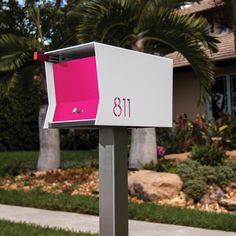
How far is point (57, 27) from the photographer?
12258 mm

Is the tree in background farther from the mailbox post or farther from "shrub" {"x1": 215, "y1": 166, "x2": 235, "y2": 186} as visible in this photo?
the mailbox post

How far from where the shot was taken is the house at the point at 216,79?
54.1 feet

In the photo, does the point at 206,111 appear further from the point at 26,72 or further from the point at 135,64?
the point at 135,64

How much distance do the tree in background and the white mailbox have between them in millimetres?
7798

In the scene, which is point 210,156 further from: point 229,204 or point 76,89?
point 76,89

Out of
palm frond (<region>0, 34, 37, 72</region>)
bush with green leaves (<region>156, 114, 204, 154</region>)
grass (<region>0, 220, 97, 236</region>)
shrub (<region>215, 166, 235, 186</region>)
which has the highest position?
palm frond (<region>0, 34, 37, 72</region>)

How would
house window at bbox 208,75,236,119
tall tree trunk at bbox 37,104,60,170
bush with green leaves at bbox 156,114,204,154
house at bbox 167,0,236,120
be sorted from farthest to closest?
house window at bbox 208,75,236,119 < house at bbox 167,0,236,120 < bush with green leaves at bbox 156,114,204,154 < tall tree trunk at bbox 37,104,60,170

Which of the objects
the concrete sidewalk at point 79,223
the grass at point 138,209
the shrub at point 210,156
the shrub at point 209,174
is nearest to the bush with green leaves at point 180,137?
the shrub at point 210,156

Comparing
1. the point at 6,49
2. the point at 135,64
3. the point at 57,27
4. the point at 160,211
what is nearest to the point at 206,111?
the point at 57,27

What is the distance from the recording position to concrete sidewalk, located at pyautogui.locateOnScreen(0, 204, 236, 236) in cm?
631

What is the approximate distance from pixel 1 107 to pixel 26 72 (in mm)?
7491

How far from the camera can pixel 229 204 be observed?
7.93 metres

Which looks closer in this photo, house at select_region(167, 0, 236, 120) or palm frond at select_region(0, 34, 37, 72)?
palm frond at select_region(0, 34, 37, 72)

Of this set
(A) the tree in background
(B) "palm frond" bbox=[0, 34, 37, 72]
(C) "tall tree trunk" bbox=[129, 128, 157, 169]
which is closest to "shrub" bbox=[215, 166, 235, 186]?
(C) "tall tree trunk" bbox=[129, 128, 157, 169]
